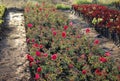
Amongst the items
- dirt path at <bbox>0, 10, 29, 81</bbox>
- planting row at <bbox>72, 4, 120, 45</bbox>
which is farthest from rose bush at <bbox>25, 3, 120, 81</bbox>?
planting row at <bbox>72, 4, 120, 45</bbox>

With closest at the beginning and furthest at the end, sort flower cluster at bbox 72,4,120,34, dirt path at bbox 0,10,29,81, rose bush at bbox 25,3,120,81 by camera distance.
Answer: dirt path at bbox 0,10,29,81 < rose bush at bbox 25,3,120,81 < flower cluster at bbox 72,4,120,34

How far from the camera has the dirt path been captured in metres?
6.67

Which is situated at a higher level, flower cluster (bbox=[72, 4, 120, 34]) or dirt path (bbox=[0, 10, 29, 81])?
flower cluster (bbox=[72, 4, 120, 34])

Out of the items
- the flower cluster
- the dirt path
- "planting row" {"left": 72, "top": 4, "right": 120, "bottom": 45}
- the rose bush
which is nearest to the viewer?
the dirt path

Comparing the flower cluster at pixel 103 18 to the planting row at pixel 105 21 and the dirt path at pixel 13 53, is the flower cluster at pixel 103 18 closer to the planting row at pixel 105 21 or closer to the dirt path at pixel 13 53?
the planting row at pixel 105 21

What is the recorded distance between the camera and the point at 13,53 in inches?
325

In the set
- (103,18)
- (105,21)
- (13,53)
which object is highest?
(103,18)

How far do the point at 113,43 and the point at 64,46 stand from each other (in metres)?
2.33

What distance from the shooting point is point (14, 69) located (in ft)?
23.1

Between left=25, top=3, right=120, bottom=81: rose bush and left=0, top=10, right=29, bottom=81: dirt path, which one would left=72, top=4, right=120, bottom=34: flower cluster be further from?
left=0, top=10, right=29, bottom=81: dirt path

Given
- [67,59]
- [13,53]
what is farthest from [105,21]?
[13,53]

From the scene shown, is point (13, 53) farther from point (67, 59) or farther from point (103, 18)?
point (103, 18)

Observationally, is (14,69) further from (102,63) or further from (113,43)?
(113,43)

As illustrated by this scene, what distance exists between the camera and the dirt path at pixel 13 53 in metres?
6.67
